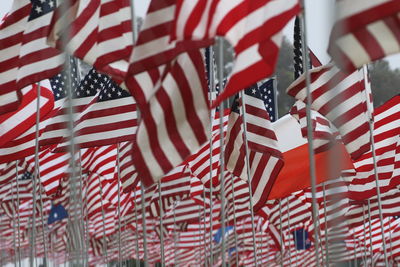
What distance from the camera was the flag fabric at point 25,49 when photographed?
1297cm

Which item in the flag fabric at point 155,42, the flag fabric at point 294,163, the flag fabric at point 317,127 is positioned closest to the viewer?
the flag fabric at point 155,42

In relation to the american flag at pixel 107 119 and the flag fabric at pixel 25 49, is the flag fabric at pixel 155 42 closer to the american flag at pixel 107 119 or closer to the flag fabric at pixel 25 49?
the flag fabric at pixel 25 49

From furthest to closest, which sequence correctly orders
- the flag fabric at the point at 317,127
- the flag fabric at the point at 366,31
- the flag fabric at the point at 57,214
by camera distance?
the flag fabric at the point at 57,214, the flag fabric at the point at 317,127, the flag fabric at the point at 366,31

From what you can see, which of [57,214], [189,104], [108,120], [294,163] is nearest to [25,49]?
[108,120]

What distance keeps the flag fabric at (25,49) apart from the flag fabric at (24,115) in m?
2.71

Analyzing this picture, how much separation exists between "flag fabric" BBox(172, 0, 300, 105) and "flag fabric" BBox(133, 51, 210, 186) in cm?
68

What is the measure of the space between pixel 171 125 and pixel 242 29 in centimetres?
107

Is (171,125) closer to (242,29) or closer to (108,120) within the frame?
(242,29)

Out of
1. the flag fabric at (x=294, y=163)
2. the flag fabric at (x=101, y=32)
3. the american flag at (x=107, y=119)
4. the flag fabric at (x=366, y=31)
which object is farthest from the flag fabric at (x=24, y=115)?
the flag fabric at (x=366, y=31)

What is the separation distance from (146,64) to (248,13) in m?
0.95

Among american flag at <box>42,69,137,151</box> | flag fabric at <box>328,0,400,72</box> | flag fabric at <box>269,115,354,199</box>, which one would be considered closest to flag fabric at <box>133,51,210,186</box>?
flag fabric at <box>328,0,400,72</box>

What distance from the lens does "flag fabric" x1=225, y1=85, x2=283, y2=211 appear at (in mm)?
15695

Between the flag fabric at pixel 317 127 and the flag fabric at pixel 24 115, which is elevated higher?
the flag fabric at pixel 24 115

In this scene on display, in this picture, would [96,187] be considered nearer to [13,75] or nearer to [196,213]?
[196,213]
